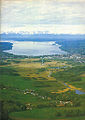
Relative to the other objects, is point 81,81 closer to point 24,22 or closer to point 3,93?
point 3,93

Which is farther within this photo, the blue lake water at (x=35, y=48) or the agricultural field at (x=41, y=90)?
the blue lake water at (x=35, y=48)

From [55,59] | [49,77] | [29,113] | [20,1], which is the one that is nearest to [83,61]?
[55,59]

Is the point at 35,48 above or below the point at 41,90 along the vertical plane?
above

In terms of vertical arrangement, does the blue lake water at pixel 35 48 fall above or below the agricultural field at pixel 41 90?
above

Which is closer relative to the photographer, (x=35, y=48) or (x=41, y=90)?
(x=41, y=90)
